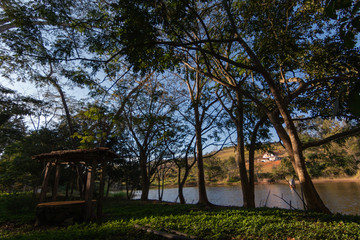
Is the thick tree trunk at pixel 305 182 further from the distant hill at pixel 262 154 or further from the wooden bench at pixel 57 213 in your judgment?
the wooden bench at pixel 57 213

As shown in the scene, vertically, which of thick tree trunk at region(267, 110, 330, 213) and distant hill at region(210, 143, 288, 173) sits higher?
distant hill at region(210, 143, 288, 173)

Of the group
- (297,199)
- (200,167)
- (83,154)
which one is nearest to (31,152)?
(83,154)

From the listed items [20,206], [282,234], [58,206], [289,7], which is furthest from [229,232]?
[20,206]

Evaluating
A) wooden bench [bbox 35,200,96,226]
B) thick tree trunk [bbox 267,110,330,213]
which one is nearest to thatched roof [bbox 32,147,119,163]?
wooden bench [bbox 35,200,96,226]

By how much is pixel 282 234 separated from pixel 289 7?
265 inches

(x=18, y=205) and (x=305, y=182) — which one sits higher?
(x=305, y=182)

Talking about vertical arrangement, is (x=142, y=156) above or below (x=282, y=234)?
above

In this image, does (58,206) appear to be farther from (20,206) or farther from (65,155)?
(20,206)

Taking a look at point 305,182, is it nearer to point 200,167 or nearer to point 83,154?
point 200,167

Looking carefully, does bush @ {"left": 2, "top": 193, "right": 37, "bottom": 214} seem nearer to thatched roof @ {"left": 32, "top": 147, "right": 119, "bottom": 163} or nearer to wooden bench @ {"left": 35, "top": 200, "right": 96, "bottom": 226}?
thatched roof @ {"left": 32, "top": 147, "right": 119, "bottom": 163}

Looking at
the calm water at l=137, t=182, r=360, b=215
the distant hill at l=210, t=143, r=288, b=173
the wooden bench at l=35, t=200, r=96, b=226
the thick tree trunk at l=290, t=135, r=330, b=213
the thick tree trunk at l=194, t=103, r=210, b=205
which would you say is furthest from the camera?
the calm water at l=137, t=182, r=360, b=215

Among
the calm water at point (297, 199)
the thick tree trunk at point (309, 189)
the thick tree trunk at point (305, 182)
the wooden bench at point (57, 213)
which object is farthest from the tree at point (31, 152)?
the thick tree trunk at point (309, 189)

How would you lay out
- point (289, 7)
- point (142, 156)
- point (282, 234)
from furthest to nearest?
point (142, 156), point (289, 7), point (282, 234)

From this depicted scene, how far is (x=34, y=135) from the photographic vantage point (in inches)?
583
